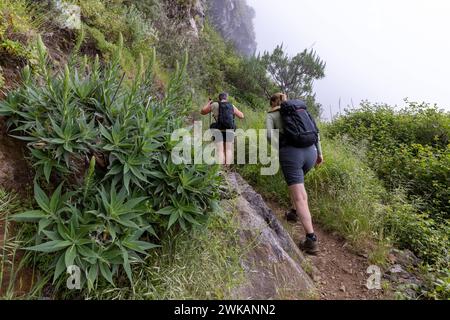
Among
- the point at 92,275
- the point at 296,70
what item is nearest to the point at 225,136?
the point at 92,275

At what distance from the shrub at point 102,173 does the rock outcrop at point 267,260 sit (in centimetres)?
77

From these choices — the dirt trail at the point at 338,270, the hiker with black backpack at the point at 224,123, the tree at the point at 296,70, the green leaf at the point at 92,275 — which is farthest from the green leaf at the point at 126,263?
the tree at the point at 296,70

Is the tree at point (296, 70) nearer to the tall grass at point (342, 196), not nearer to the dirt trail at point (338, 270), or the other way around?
the tall grass at point (342, 196)

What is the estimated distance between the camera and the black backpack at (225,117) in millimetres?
4379

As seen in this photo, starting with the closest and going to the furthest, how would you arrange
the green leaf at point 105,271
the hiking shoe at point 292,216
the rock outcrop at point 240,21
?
the green leaf at point 105,271 < the hiking shoe at point 292,216 < the rock outcrop at point 240,21

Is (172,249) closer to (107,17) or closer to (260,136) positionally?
(260,136)

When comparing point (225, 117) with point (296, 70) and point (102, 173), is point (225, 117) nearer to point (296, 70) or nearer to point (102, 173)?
point (102, 173)

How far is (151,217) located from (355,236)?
266 centimetres

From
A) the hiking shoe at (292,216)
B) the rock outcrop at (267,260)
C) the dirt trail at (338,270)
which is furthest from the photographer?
the hiking shoe at (292,216)

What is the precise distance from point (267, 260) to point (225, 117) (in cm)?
244

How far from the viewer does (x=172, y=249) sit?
217cm

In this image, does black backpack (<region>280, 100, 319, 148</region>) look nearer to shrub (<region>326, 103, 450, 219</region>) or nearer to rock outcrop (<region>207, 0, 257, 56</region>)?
shrub (<region>326, 103, 450, 219</region>)

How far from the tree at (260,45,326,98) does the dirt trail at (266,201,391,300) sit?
456 inches

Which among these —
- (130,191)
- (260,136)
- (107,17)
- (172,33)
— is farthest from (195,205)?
(172,33)
